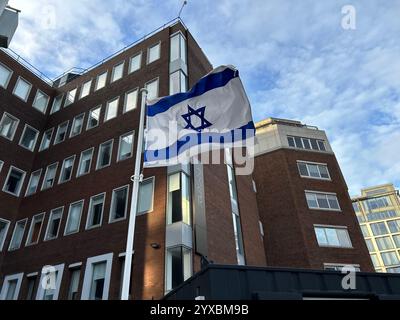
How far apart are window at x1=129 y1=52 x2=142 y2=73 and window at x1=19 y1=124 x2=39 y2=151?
10055mm

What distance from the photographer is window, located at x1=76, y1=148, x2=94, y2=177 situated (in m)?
22.8

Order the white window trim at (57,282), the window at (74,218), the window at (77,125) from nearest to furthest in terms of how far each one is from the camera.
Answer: the white window trim at (57,282)
the window at (74,218)
the window at (77,125)

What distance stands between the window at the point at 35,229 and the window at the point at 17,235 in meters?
0.83

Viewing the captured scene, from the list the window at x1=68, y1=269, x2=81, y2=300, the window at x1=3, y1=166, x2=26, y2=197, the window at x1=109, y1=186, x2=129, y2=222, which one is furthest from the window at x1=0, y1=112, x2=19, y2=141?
the window at x1=68, y1=269, x2=81, y2=300

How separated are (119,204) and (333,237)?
1962 cm

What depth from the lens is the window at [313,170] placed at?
1324 inches

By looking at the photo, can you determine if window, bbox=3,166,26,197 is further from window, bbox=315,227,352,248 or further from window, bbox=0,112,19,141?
window, bbox=315,227,352,248

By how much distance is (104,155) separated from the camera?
2252cm

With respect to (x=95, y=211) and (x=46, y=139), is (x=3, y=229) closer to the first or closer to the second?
(x=95, y=211)

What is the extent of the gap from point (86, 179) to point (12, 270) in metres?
7.09

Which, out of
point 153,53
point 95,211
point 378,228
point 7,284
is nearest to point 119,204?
point 95,211

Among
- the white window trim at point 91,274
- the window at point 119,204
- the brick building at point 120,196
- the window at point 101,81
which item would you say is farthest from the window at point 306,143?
the white window trim at point 91,274

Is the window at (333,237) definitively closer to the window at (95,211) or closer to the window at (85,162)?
the window at (95,211)
